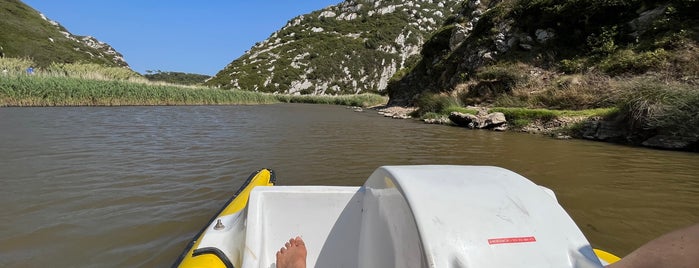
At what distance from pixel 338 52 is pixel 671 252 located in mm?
73286

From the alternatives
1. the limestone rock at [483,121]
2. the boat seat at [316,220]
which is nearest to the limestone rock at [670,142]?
the limestone rock at [483,121]

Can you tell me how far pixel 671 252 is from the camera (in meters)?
1.02

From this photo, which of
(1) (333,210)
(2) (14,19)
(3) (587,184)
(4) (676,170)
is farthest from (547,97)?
(2) (14,19)

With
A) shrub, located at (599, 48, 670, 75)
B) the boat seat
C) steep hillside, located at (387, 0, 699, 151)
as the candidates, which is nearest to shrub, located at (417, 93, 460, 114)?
steep hillside, located at (387, 0, 699, 151)

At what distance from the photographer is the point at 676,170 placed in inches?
220

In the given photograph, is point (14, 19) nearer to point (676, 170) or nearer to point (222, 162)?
point (222, 162)

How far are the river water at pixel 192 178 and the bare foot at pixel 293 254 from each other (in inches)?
38.7

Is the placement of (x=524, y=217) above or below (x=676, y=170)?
above

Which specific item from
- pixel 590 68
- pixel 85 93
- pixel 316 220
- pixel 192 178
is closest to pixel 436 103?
pixel 590 68

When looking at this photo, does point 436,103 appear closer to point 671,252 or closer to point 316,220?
point 316,220

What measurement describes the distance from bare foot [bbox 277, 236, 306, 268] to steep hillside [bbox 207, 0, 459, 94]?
198 feet

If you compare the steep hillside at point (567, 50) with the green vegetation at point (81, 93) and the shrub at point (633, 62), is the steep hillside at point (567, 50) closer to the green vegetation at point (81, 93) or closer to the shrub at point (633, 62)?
the shrub at point (633, 62)

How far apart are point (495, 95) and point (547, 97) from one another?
338 centimetres

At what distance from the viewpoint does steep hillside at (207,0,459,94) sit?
214ft
